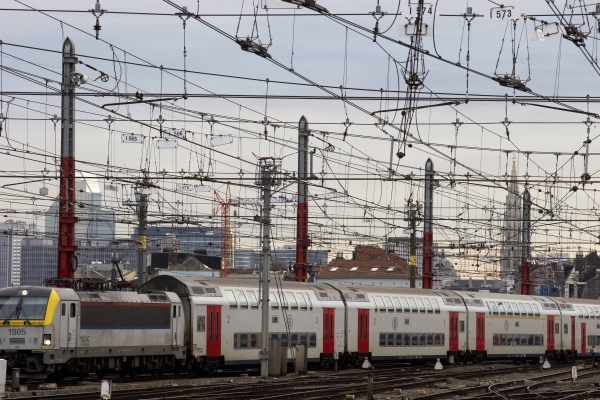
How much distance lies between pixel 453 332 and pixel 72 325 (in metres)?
27.4

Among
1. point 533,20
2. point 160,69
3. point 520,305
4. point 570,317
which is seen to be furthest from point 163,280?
point 570,317

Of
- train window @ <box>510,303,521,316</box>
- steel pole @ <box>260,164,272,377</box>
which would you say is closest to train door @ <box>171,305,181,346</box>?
steel pole @ <box>260,164,272,377</box>

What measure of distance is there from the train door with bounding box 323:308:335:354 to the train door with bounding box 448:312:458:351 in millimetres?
10673

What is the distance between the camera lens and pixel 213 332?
43.8 m

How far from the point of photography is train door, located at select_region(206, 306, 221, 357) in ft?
143

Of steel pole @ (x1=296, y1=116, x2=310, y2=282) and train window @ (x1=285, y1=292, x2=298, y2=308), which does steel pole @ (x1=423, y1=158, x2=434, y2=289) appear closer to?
steel pole @ (x1=296, y1=116, x2=310, y2=282)

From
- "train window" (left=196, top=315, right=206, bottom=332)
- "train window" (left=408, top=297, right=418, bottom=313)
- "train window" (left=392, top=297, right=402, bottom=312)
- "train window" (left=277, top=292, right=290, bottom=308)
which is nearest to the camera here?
"train window" (left=196, top=315, right=206, bottom=332)

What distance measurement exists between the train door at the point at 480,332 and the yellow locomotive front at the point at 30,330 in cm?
3094

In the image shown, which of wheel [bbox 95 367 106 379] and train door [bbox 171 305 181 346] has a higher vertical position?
train door [bbox 171 305 181 346]

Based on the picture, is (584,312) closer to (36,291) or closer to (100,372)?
(100,372)

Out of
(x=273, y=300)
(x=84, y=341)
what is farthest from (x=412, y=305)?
(x=84, y=341)

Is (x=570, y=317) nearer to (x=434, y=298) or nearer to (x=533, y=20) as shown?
(x=434, y=298)

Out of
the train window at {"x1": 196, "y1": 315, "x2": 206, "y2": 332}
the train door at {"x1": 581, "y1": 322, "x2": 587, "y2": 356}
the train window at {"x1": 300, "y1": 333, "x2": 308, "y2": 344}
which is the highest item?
the train window at {"x1": 196, "y1": 315, "x2": 206, "y2": 332}

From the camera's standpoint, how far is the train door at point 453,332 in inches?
2299
